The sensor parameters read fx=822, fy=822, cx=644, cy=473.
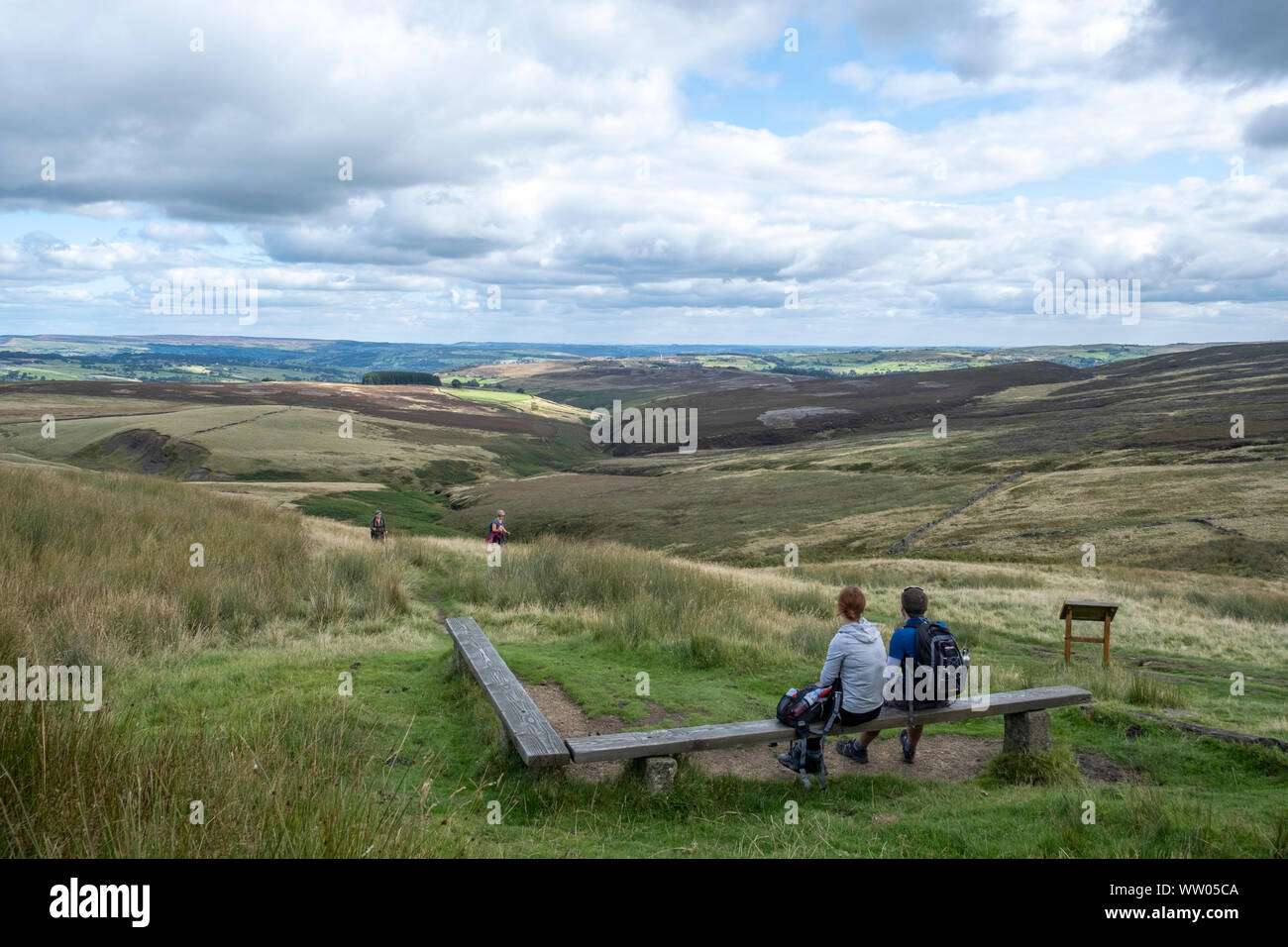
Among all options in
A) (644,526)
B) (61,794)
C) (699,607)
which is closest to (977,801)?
(61,794)

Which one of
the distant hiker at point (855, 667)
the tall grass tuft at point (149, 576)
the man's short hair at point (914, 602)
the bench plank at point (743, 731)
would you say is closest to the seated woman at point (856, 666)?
the distant hiker at point (855, 667)

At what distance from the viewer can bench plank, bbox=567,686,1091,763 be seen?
6.10 meters

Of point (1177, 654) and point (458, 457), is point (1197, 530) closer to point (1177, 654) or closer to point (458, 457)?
point (1177, 654)

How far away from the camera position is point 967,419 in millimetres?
102562

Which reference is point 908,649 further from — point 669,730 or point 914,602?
point 669,730

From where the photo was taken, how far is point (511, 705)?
22.7 feet

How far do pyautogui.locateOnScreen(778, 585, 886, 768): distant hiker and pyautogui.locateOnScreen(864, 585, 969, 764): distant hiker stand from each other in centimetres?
33

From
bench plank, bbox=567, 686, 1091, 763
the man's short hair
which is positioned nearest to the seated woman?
bench plank, bbox=567, 686, 1091, 763

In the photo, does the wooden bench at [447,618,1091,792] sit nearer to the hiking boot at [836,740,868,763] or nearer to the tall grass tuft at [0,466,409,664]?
the hiking boot at [836,740,868,763]

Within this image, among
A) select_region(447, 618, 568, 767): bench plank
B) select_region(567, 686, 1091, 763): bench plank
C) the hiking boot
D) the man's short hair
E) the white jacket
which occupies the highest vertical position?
the man's short hair

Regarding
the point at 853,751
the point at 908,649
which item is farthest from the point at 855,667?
the point at 853,751

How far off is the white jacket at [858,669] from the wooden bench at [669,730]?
0.23 meters
